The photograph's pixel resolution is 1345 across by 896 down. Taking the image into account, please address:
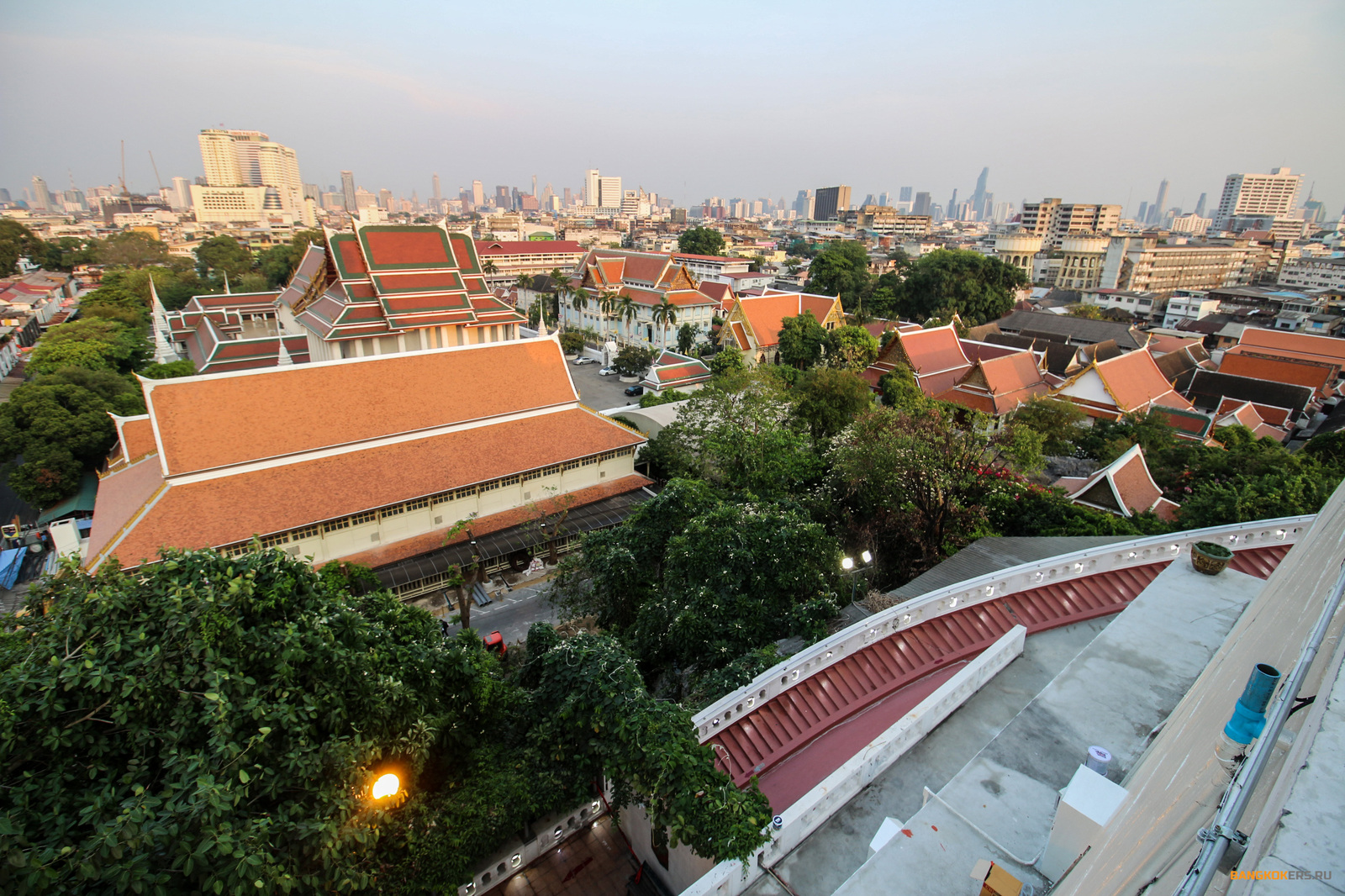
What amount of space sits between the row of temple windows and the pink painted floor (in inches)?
472

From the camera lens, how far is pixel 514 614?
17141 millimetres

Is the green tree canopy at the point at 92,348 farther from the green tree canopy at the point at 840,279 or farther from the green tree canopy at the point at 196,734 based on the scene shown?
the green tree canopy at the point at 840,279

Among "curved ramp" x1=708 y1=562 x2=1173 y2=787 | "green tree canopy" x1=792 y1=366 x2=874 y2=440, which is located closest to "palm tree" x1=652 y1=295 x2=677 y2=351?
"green tree canopy" x1=792 y1=366 x2=874 y2=440

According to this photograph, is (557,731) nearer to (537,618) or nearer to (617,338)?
(537,618)

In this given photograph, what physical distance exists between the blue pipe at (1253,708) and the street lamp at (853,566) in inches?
338

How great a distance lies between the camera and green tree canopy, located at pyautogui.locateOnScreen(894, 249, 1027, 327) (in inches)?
2020

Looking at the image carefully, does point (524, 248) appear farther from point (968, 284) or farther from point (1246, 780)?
point (1246, 780)

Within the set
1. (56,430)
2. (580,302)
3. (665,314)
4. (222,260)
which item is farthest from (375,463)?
(222,260)

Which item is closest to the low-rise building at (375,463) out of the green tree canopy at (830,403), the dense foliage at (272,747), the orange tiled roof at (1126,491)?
the green tree canopy at (830,403)

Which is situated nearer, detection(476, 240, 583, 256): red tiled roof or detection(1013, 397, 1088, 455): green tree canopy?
detection(1013, 397, 1088, 455): green tree canopy

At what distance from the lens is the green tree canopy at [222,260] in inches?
2598

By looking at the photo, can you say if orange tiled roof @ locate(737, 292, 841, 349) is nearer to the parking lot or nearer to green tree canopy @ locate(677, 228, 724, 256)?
the parking lot

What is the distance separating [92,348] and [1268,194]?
210772 millimetres

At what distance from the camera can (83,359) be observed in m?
31.1
